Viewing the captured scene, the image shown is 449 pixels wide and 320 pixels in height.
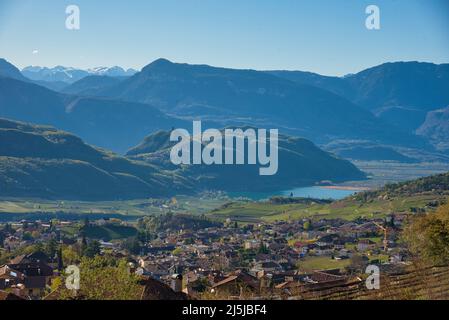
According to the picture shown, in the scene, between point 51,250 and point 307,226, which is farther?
point 307,226

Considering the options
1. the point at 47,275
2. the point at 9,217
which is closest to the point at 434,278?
the point at 47,275

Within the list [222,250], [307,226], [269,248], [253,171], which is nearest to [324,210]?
[307,226]

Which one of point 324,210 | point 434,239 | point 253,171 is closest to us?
point 434,239

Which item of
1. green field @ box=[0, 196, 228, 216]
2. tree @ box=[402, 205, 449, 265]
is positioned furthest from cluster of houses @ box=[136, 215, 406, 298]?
green field @ box=[0, 196, 228, 216]

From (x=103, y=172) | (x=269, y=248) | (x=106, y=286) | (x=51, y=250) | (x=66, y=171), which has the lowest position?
(x=106, y=286)

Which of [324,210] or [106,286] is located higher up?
[324,210]

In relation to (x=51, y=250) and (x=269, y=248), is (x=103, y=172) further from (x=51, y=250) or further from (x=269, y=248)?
(x=51, y=250)
